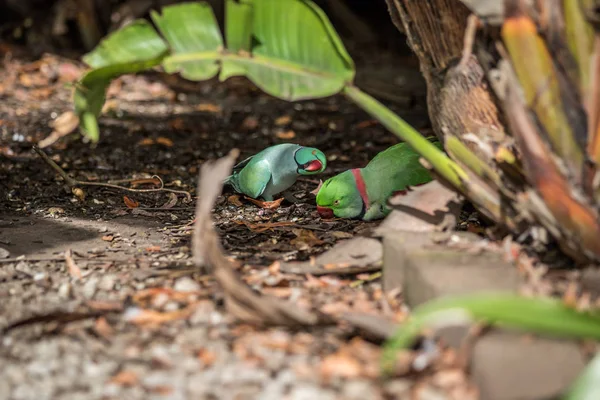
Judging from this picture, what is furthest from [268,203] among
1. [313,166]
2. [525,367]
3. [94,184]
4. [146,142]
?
[525,367]

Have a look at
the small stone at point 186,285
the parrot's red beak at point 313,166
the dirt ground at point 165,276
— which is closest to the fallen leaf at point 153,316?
the dirt ground at point 165,276

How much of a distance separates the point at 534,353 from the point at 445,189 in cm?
100

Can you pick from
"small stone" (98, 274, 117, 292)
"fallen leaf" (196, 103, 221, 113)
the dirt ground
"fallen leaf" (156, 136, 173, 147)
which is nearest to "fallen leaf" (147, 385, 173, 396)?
the dirt ground

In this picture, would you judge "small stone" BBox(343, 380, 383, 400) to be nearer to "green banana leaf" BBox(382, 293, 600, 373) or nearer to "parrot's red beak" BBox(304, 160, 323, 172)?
"green banana leaf" BBox(382, 293, 600, 373)

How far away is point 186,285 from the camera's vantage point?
2.60 meters

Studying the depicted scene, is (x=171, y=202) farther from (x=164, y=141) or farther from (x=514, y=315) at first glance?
(x=514, y=315)

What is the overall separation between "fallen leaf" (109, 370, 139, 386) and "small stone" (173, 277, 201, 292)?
52cm

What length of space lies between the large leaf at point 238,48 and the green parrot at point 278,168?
47.2 inches

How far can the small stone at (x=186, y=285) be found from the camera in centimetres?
258

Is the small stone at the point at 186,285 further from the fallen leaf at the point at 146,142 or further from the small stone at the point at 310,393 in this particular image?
the fallen leaf at the point at 146,142

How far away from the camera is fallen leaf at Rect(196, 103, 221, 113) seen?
6.10 m

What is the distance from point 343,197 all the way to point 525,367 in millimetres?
1676

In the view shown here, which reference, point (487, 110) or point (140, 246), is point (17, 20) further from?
point (487, 110)

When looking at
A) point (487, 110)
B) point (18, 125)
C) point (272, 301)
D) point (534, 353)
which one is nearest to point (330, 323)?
point (272, 301)
